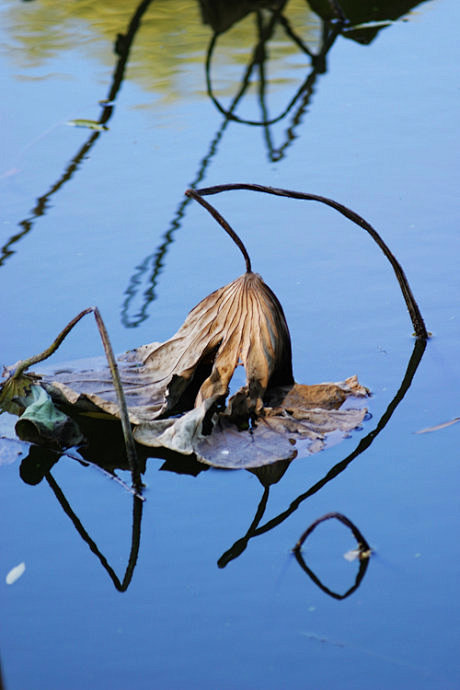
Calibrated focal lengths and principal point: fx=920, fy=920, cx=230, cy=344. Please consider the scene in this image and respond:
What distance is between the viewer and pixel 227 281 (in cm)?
284

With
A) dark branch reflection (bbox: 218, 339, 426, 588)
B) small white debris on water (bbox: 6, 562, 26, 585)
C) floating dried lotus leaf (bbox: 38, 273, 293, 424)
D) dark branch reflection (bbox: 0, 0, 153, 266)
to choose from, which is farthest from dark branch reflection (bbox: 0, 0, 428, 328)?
small white debris on water (bbox: 6, 562, 26, 585)

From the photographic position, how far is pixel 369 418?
2205 millimetres

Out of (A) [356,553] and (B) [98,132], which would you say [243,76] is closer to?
(B) [98,132]

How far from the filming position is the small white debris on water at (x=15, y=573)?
1.80 meters

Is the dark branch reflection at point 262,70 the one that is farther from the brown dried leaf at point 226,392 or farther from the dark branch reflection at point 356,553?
the dark branch reflection at point 356,553

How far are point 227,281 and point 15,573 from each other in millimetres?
1283

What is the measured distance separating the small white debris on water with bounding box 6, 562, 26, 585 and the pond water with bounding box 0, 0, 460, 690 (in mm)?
12

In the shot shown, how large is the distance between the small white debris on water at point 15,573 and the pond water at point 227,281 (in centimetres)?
1

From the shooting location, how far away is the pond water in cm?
163

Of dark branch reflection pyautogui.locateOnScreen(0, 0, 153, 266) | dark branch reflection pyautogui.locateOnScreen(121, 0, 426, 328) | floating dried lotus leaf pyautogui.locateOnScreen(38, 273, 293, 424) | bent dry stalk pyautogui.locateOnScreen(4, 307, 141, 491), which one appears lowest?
dark branch reflection pyautogui.locateOnScreen(121, 0, 426, 328)

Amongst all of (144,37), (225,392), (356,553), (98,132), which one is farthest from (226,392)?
(144,37)

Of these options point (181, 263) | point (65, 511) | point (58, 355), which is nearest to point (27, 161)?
point (181, 263)

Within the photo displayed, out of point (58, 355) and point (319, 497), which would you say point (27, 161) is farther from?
point (319, 497)

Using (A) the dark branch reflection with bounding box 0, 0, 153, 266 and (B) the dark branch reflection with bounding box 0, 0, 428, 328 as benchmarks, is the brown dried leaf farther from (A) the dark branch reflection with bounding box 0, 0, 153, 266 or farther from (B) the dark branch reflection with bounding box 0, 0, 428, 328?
(A) the dark branch reflection with bounding box 0, 0, 153, 266
